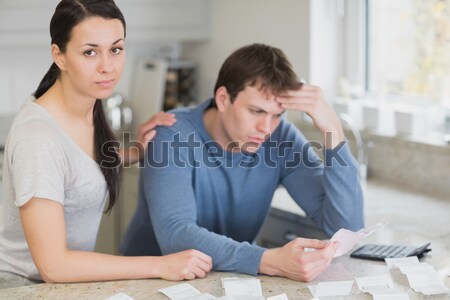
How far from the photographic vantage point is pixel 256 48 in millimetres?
2340

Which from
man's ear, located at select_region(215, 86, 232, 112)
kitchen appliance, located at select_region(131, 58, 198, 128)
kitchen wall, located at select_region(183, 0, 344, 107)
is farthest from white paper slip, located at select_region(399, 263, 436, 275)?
kitchen appliance, located at select_region(131, 58, 198, 128)

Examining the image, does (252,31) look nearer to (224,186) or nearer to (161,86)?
(161,86)

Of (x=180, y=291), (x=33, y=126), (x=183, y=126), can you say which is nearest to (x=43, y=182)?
(x=33, y=126)

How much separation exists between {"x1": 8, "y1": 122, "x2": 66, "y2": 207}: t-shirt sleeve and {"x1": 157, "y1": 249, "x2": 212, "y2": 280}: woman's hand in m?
0.30

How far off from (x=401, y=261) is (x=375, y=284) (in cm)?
20

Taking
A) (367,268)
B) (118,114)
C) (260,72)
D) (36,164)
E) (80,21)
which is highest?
(80,21)

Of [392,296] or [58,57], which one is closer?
[392,296]

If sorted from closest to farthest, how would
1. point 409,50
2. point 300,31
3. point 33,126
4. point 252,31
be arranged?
point 33,126 → point 409,50 → point 300,31 → point 252,31

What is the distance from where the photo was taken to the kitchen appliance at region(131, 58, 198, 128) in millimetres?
3990

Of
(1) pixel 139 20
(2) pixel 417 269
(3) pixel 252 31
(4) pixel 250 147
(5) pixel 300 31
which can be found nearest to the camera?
(2) pixel 417 269

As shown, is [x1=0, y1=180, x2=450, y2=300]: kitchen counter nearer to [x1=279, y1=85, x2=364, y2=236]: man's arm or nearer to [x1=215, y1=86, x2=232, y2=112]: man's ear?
[x1=279, y1=85, x2=364, y2=236]: man's arm

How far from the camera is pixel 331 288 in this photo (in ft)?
6.26

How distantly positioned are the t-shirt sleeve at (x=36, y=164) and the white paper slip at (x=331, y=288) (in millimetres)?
650

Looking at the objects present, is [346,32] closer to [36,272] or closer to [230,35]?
[230,35]
